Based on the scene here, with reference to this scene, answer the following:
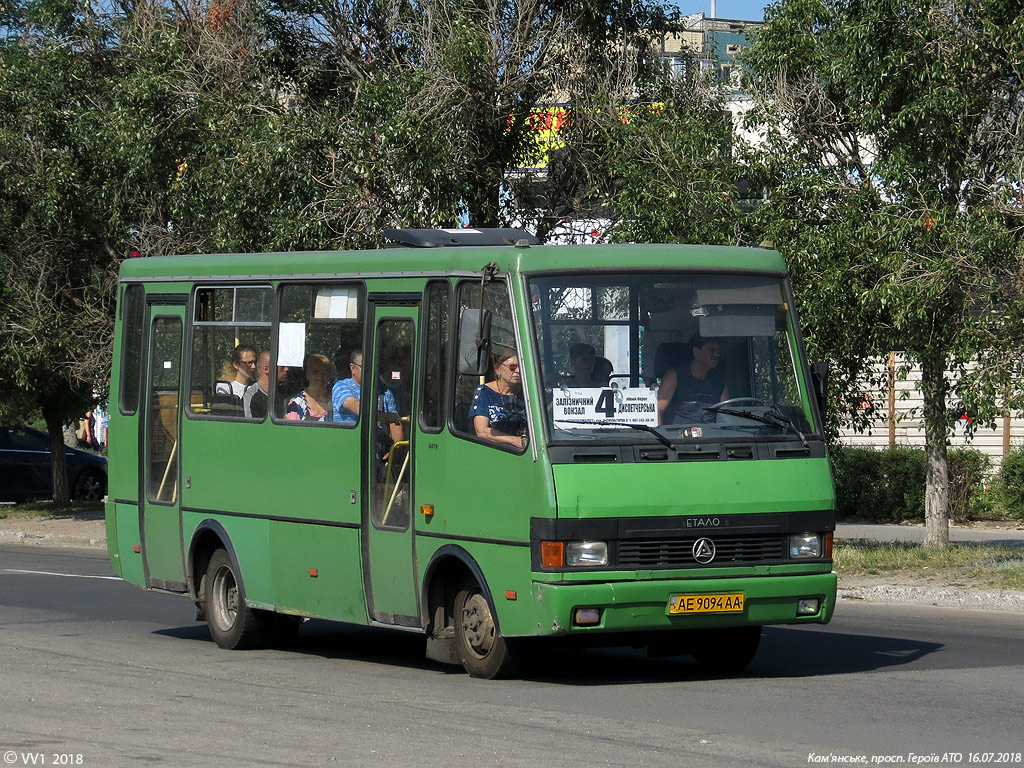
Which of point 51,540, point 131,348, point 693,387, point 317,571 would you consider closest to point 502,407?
point 693,387

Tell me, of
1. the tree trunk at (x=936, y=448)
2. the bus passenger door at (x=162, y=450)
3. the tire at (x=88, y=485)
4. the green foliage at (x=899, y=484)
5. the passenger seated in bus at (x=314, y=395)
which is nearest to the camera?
the passenger seated in bus at (x=314, y=395)

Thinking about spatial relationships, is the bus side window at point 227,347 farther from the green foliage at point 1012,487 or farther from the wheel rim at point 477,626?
the green foliage at point 1012,487

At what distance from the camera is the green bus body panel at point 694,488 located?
9578mm

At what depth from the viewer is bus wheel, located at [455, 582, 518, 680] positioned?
10141mm

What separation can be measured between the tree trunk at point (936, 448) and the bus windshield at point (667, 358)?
6.78 m

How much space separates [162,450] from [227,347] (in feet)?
3.73

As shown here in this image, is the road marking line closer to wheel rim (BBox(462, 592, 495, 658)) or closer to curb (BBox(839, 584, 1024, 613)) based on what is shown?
curb (BBox(839, 584, 1024, 613))

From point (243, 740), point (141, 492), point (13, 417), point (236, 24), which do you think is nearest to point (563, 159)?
point (236, 24)

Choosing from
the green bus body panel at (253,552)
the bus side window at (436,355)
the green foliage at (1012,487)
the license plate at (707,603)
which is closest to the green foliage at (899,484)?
the green foliage at (1012,487)

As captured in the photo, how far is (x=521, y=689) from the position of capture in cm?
998

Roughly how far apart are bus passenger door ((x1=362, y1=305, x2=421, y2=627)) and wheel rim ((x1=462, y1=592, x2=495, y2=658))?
388 millimetres

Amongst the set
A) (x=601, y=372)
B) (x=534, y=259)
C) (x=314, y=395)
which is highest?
(x=534, y=259)

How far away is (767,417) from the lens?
1027 centimetres

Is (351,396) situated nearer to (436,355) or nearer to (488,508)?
(436,355)
